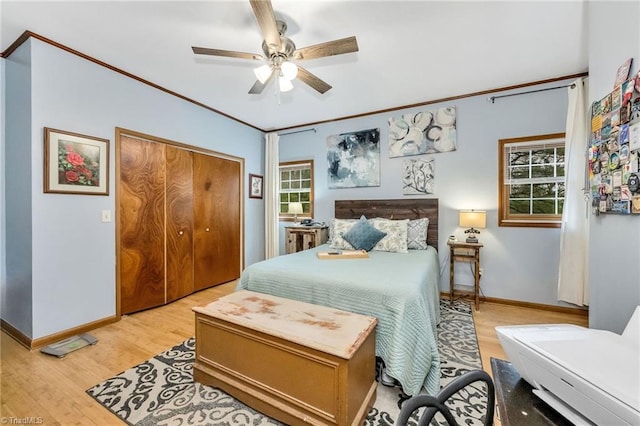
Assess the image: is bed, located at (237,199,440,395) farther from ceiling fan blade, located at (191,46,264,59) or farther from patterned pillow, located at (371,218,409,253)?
ceiling fan blade, located at (191,46,264,59)

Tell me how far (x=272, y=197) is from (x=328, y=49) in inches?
123

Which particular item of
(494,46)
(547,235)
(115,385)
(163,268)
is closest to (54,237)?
(163,268)

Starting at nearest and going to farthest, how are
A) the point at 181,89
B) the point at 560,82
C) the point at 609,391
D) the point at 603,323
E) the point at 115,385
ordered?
the point at 609,391
the point at 603,323
the point at 115,385
the point at 560,82
the point at 181,89

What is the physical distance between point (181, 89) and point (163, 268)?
2244 mm

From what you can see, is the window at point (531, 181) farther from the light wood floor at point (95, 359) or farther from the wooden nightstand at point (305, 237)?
the wooden nightstand at point (305, 237)

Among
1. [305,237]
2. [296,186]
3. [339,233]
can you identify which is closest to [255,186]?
[296,186]

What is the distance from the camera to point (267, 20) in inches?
64.7

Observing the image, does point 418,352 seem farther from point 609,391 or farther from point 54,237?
point 54,237

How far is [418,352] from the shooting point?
1.64m

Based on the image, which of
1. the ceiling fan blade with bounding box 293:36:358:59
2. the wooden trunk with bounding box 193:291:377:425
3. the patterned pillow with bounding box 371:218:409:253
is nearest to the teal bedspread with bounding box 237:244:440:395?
the wooden trunk with bounding box 193:291:377:425

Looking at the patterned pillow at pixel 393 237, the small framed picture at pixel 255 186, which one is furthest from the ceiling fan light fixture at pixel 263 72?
the small framed picture at pixel 255 186

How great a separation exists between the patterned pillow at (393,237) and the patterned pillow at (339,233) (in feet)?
1.21

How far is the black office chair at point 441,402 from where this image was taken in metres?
0.57

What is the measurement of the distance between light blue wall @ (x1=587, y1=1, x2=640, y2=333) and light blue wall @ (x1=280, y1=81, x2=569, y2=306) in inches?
70.2
